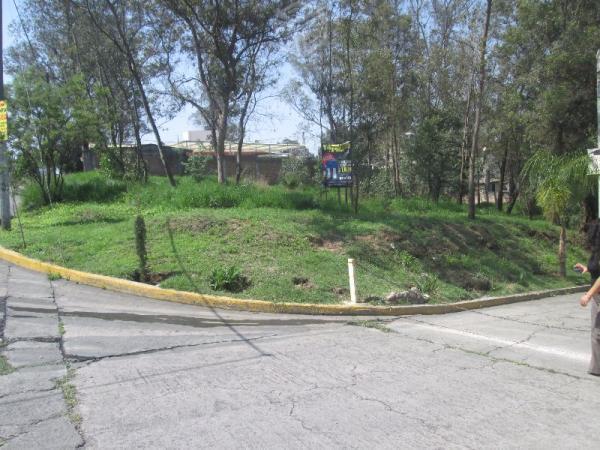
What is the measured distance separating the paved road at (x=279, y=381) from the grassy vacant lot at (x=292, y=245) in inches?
71.6

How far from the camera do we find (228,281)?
33.6 feet

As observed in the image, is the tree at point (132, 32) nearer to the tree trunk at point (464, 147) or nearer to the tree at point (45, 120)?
Answer: the tree at point (45, 120)

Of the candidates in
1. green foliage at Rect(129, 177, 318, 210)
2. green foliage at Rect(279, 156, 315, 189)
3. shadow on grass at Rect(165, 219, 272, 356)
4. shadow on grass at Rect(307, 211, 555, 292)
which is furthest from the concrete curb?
green foliage at Rect(279, 156, 315, 189)

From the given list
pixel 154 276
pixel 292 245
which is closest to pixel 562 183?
pixel 292 245

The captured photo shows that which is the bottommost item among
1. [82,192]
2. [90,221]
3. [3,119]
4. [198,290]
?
[198,290]

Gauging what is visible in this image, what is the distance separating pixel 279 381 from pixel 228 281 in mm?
4678

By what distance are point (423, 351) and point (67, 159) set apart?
1738 cm

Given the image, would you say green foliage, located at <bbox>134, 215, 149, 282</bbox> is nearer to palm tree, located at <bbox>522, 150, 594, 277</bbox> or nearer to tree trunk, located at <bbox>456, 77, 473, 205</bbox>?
palm tree, located at <bbox>522, 150, 594, 277</bbox>

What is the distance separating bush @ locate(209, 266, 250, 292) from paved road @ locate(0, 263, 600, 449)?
1042 mm

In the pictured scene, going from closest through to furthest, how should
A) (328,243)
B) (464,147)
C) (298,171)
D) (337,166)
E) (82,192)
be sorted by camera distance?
(328,243) → (337,166) → (82,192) → (464,147) → (298,171)

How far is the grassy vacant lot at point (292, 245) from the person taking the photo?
36.0 ft

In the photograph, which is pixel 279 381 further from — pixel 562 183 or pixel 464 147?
pixel 464 147

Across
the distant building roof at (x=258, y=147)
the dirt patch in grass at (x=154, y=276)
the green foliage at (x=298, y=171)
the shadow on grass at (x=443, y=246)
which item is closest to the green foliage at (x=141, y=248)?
the dirt patch in grass at (x=154, y=276)

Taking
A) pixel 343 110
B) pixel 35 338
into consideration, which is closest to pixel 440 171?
pixel 343 110
